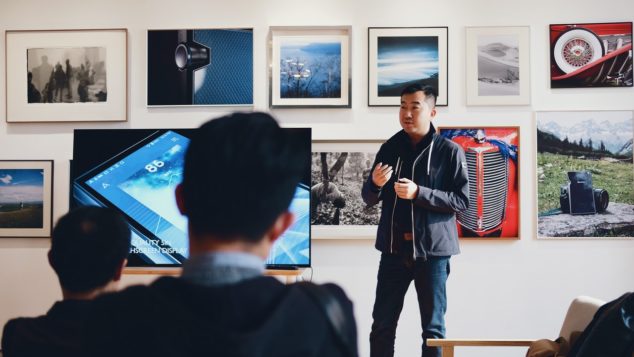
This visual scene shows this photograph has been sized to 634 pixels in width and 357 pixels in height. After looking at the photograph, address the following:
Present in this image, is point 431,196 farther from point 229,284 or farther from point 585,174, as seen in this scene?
point 229,284

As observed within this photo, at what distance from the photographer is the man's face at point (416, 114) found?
3.05 metres

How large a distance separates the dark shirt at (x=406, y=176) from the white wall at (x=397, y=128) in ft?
2.17

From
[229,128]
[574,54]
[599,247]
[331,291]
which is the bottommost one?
[599,247]

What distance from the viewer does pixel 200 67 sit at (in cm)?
387

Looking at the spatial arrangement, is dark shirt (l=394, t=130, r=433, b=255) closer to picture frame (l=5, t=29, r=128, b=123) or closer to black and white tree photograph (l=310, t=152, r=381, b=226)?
black and white tree photograph (l=310, t=152, r=381, b=226)

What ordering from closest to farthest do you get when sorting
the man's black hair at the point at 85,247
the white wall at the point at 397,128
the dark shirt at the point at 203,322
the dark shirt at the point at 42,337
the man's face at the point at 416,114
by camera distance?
the dark shirt at the point at 203,322
the dark shirt at the point at 42,337
the man's black hair at the point at 85,247
the man's face at the point at 416,114
the white wall at the point at 397,128

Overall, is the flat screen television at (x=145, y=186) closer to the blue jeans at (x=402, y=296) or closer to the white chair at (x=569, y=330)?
the blue jeans at (x=402, y=296)

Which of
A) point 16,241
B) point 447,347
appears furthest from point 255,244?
point 16,241

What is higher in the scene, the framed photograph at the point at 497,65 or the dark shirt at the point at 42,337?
the framed photograph at the point at 497,65

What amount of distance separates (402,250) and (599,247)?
5.04 ft

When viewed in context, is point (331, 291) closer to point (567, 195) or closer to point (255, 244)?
point (255, 244)

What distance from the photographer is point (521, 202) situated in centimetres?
375

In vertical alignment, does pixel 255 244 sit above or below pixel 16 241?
above

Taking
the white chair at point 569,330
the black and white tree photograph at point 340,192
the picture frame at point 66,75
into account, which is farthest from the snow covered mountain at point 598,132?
the picture frame at point 66,75
